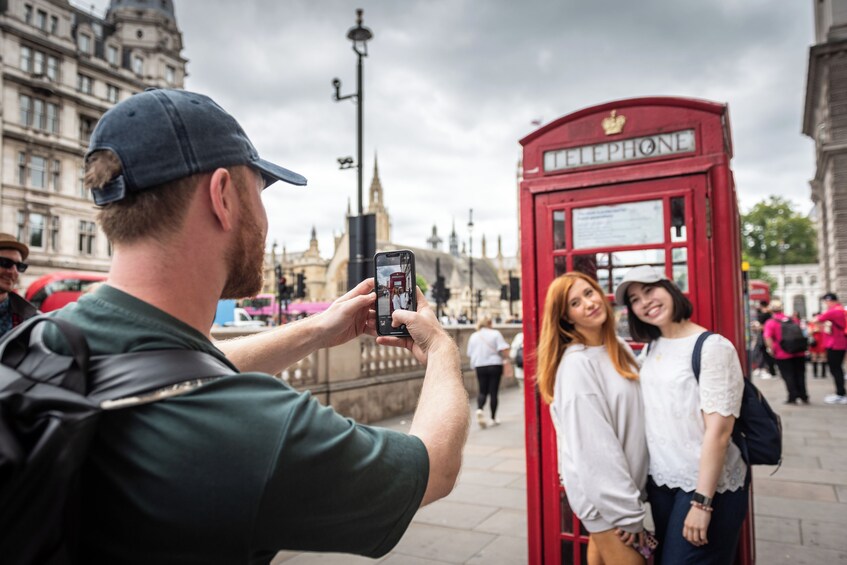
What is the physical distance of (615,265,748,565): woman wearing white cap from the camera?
2.53 m

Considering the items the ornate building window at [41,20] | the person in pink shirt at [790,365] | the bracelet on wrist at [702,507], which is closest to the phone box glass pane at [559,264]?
the bracelet on wrist at [702,507]

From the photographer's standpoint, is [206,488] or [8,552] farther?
[206,488]

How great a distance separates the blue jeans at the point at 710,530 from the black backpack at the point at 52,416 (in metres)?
2.32

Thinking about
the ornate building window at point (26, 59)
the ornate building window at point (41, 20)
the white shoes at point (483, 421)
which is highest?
the ornate building window at point (41, 20)

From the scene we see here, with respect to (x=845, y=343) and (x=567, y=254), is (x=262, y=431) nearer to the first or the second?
(x=567, y=254)

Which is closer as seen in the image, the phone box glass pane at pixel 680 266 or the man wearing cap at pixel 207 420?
the man wearing cap at pixel 207 420

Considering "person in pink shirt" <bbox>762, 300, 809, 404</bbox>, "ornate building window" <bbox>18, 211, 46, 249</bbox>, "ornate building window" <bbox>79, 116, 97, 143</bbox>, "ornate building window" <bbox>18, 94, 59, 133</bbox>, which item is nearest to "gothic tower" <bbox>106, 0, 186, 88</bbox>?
"ornate building window" <bbox>79, 116, 97, 143</bbox>

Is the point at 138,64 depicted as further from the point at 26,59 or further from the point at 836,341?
the point at 836,341

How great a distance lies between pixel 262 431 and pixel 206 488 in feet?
0.37

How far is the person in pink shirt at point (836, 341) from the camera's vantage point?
1223 cm

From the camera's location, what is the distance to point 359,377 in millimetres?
10539

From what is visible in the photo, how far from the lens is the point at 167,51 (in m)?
47.7

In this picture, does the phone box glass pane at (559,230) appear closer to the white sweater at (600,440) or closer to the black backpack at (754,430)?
the white sweater at (600,440)

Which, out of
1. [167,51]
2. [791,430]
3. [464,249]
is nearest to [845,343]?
[791,430]
